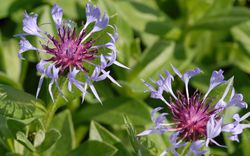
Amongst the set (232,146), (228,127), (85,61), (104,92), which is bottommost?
(232,146)

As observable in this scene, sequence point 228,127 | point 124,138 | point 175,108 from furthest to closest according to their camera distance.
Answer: point 124,138, point 175,108, point 228,127

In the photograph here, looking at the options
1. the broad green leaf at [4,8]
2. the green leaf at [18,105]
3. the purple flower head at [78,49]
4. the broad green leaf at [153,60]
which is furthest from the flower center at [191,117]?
the broad green leaf at [4,8]

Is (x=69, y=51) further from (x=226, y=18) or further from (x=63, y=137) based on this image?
(x=226, y=18)

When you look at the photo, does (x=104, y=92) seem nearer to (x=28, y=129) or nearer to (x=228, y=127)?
(x=28, y=129)

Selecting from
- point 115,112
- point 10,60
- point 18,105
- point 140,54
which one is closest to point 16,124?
point 18,105

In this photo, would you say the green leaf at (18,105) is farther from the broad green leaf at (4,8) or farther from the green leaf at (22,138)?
the broad green leaf at (4,8)

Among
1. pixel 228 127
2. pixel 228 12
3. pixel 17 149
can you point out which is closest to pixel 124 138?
pixel 17 149

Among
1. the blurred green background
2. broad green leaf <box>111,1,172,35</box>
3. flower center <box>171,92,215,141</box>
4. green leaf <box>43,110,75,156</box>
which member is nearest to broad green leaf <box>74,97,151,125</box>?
the blurred green background
